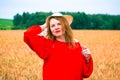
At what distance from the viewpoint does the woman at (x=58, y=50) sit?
4.10 meters

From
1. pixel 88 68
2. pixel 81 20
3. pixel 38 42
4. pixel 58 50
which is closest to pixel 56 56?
pixel 58 50

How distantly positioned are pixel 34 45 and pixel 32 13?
61.9m

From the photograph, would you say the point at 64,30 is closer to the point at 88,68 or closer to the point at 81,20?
the point at 88,68

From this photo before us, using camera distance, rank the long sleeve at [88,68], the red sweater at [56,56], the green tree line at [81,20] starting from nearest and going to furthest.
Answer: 1. the red sweater at [56,56]
2. the long sleeve at [88,68]
3. the green tree line at [81,20]

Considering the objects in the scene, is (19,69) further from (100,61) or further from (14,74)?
(100,61)

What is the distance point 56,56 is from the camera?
4.11 meters

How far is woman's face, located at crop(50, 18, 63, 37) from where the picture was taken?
416cm

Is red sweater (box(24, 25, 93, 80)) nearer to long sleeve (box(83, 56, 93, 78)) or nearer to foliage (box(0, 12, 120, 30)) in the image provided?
long sleeve (box(83, 56, 93, 78))

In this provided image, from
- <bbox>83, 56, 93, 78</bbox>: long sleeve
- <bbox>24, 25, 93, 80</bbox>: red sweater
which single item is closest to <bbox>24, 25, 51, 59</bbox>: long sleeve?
<bbox>24, 25, 93, 80</bbox>: red sweater

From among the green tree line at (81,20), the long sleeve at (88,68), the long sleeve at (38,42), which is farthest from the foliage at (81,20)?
the long sleeve at (38,42)

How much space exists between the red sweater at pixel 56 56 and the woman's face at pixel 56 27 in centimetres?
9

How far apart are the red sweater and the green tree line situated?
184ft

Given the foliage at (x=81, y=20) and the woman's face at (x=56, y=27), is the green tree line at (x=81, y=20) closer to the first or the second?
the foliage at (x=81, y=20)

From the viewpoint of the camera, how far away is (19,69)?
8.01 meters
